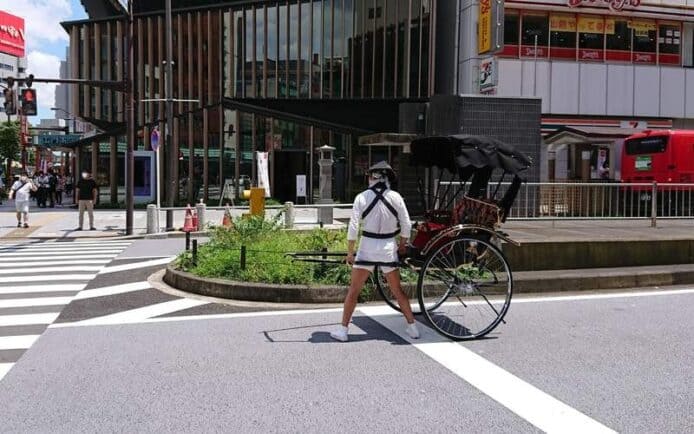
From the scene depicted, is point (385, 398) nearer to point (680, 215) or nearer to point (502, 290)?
point (502, 290)

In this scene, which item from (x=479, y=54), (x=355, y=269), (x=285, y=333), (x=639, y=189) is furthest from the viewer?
(x=479, y=54)

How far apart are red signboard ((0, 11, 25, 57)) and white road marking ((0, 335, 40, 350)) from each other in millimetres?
108673

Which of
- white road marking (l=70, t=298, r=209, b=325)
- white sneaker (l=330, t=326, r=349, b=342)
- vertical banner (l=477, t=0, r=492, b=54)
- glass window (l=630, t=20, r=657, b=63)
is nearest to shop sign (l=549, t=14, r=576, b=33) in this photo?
glass window (l=630, t=20, r=657, b=63)

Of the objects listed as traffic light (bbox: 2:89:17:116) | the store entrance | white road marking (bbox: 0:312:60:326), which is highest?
traffic light (bbox: 2:89:17:116)

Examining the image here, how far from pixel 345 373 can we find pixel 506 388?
1.40 meters

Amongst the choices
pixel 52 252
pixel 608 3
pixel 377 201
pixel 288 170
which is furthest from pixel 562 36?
pixel 377 201

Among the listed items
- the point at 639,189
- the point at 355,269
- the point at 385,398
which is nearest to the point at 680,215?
the point at 639,189

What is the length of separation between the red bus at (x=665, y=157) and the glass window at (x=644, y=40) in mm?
7447

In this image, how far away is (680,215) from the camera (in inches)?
539

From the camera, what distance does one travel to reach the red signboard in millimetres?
100562

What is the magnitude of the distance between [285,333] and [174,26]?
35.6 meters

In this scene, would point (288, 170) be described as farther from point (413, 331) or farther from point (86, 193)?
point (413, 331)

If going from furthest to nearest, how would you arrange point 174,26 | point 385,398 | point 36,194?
point 174,26 → point 36,194 → point 385,398

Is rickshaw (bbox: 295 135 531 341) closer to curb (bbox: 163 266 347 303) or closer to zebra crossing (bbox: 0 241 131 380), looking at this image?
curb (bbox: 163 266 347 303)
